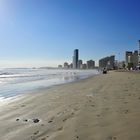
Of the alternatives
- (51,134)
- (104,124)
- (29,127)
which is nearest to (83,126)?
(104,124)

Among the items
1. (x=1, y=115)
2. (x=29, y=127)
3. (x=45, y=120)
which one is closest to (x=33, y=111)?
(x=1, y=115)

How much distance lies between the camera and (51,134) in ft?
21.0

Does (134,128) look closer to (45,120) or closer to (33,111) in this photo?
(45,120)

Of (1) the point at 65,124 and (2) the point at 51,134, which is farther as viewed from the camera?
(1) the point at 65,124

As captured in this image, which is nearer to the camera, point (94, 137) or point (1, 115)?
point (94, 137)

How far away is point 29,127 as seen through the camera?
727 centimetres

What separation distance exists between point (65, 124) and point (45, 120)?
1.06 meters

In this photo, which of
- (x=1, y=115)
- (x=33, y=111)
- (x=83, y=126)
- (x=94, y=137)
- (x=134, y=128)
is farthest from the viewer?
(x=33, y=111)

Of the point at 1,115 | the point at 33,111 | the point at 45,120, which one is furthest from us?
the point at 33,111

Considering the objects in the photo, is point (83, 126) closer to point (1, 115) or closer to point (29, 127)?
point (29, 127)

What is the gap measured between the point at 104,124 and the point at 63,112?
2.67m

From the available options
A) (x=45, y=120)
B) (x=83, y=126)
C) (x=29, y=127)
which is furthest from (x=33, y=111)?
(x=83, y=126)

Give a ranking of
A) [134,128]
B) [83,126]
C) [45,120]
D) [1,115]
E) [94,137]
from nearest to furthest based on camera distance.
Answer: [94,137], [134,128], [83,126], [45,120], [1,115]

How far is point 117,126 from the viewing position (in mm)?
6719
